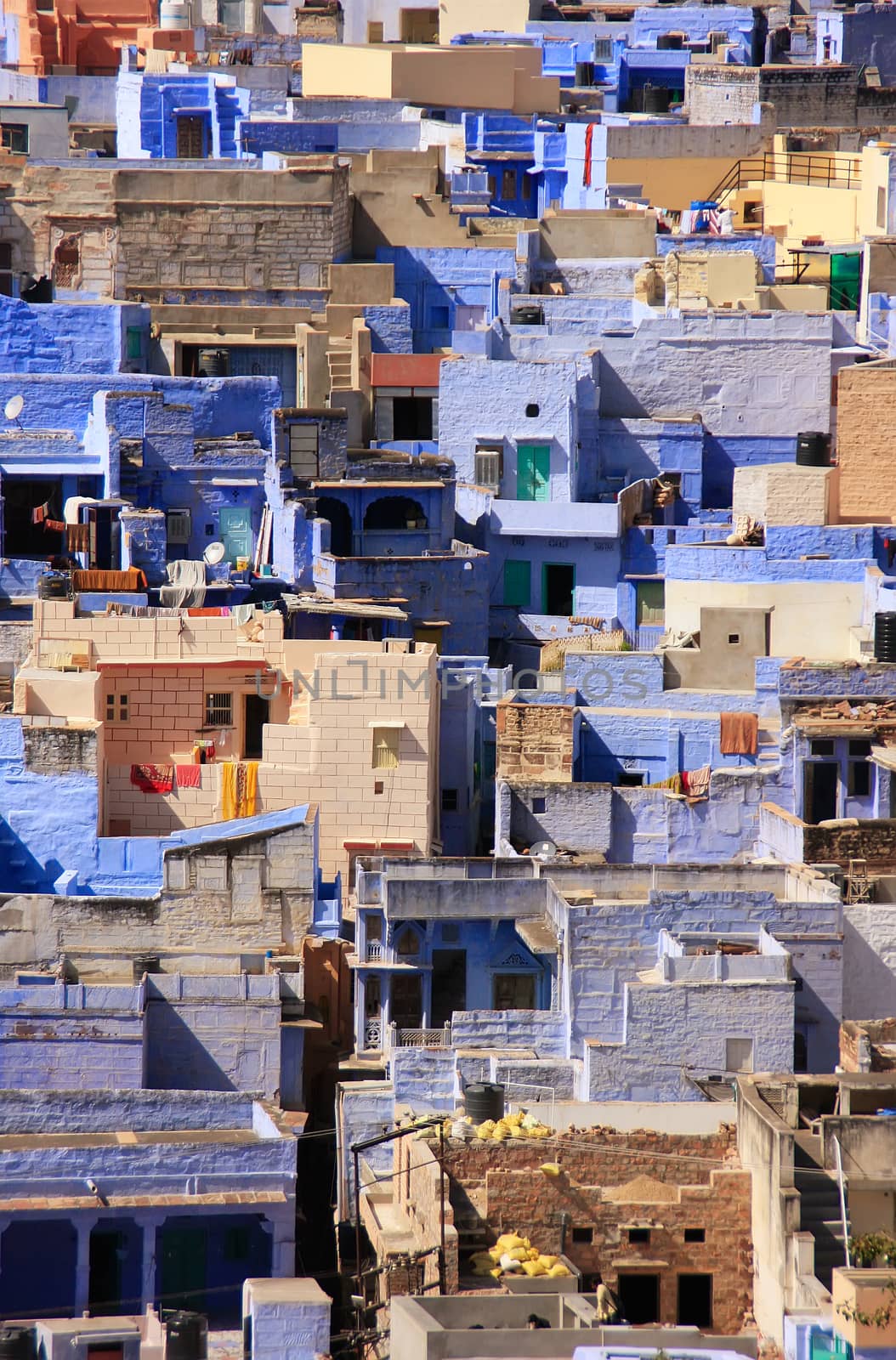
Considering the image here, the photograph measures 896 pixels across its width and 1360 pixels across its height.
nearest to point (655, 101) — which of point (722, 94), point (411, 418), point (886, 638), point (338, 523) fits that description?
point (722, 94)

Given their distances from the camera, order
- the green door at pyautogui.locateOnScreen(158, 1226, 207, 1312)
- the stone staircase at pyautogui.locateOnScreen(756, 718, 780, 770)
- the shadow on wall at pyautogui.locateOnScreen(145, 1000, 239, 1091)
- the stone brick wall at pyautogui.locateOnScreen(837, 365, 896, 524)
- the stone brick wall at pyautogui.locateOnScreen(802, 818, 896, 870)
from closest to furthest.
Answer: the green door at pyautogui.locateOnScreen(158, 1226, 207, 1312) < the shadow on wall at pyautogui.locateOnScreen(145, 1000, 239, 1091) < the stone brick wall at pyautogui.locateOnScreen(802, 818, 896, 870) < the stone staircase at pyautogui.locateOnScreen(756, 718, 780, 770) < the stone brick wall at pyautogui.locateOnScreen(837, 365, 896, 524)

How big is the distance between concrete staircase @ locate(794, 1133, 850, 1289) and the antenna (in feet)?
111

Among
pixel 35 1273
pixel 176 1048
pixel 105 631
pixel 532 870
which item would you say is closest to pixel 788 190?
pixel 105 631

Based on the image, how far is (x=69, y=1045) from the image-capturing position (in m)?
46.5

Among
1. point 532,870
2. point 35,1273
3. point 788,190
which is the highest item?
point 788,190

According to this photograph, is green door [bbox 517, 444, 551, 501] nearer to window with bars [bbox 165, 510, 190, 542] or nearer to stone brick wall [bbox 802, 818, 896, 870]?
window with bars [bbox 165, 510, 190, 542]

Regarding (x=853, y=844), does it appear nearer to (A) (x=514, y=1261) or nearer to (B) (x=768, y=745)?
(B) (x=768, y=745)

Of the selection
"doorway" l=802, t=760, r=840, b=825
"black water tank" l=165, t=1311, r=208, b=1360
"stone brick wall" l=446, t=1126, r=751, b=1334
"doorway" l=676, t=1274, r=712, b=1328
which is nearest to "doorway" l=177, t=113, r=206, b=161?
"doorway" l=802, t=760, r=840, b=825

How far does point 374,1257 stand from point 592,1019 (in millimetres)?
6494

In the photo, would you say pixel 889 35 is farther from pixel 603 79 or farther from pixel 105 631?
pixel 105 631

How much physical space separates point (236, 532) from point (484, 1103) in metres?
25.4

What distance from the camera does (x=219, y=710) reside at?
193 feet

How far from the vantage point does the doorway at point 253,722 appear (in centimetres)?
5884

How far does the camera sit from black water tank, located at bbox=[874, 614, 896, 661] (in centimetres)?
5788
